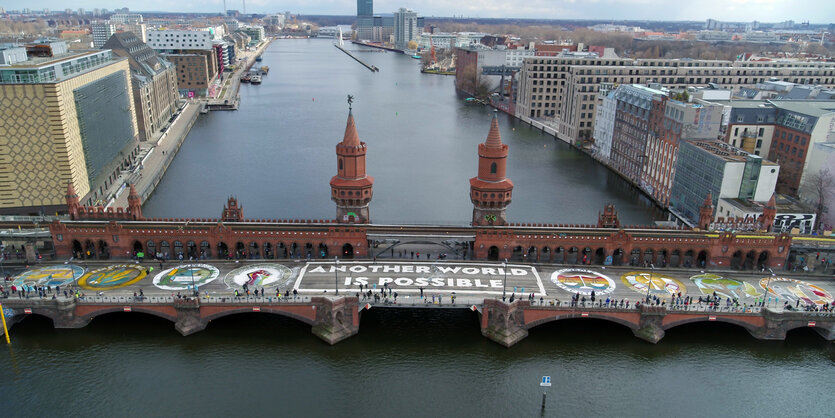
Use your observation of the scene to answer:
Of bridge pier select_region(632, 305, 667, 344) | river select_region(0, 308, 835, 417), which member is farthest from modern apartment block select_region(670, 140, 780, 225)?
river select_region(0, 308, 835, 417)

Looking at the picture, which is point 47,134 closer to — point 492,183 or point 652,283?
point 492,183

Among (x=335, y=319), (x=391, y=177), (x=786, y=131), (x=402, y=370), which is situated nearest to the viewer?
(x=402, y=370)

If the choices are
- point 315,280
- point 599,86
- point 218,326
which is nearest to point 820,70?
point 599,86

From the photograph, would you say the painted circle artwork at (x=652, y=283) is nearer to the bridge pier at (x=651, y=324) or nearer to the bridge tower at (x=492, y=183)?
the bridge pier at (x=651, y=324)

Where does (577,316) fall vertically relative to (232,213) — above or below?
below

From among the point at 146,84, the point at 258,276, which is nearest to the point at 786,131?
the point at 258,276

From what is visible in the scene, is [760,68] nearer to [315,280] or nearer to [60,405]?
[315,280]
